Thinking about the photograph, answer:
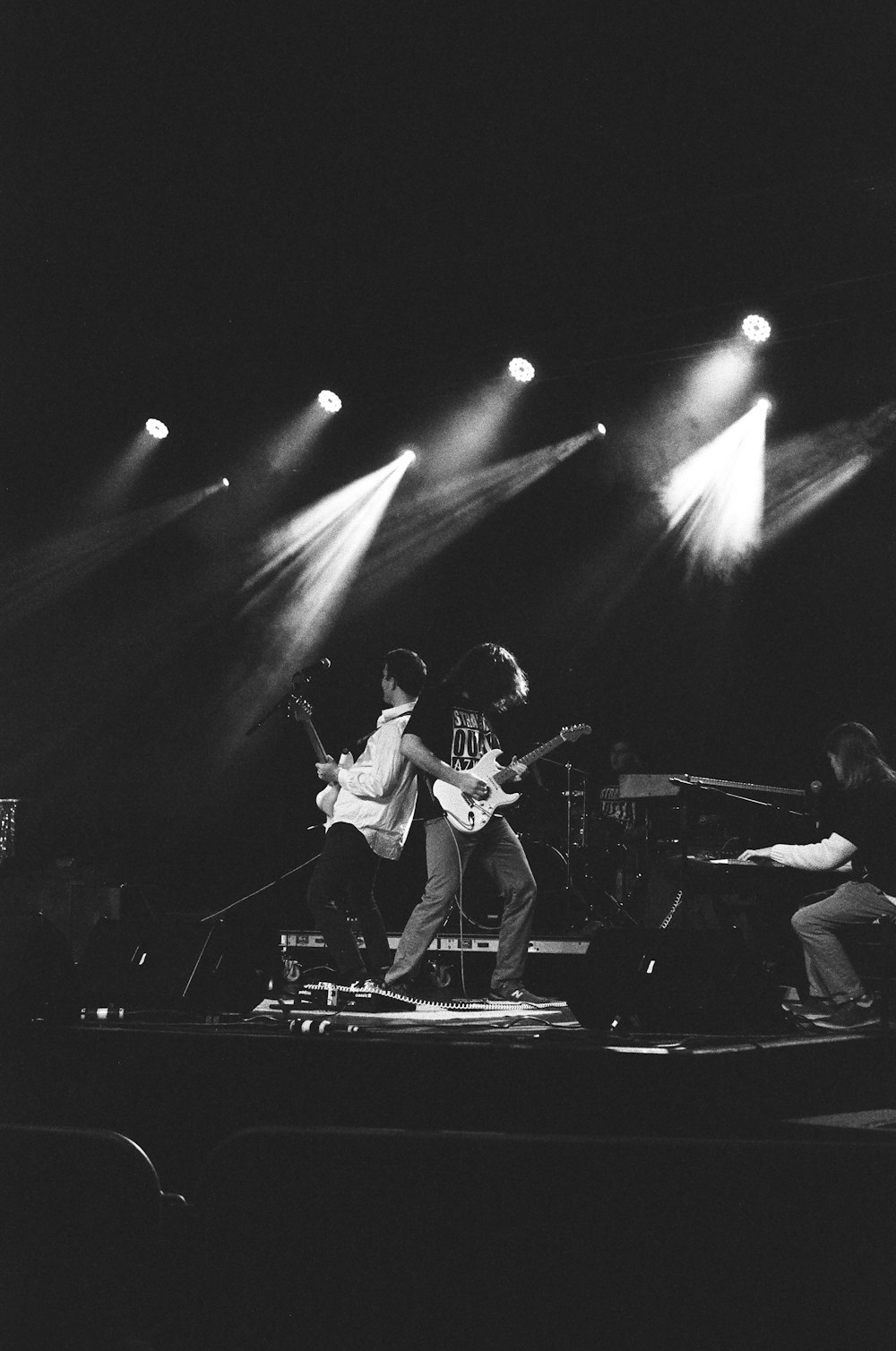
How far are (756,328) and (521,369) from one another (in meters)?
2.09

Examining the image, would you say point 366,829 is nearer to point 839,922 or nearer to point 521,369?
point 839,922

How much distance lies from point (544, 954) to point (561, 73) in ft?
17.2

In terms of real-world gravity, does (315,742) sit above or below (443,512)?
below

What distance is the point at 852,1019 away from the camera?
5.18m

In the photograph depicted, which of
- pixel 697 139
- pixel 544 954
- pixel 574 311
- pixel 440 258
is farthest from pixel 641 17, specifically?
pixel 544 954

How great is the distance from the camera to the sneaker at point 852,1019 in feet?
16.7

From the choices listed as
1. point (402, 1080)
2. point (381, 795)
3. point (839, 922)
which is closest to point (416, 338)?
point (381, 795)

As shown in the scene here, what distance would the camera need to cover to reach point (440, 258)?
8.16m

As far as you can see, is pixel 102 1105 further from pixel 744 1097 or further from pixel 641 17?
pixel 641 17

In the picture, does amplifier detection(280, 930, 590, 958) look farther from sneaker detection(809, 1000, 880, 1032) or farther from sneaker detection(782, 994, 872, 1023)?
sneaker detection(809, 1000, 880, 1032)

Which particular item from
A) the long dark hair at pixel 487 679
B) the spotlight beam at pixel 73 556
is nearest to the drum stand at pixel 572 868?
the long dark hair at pixel 487 679

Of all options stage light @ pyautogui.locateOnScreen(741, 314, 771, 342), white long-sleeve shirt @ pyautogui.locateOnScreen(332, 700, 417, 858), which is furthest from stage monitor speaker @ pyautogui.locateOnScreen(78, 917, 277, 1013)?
stage light @ pyautogui.locateOnScreen(741, 314, 771, 342)

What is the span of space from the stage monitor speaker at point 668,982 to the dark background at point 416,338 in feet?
14.4

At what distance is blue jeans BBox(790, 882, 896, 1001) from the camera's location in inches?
224
